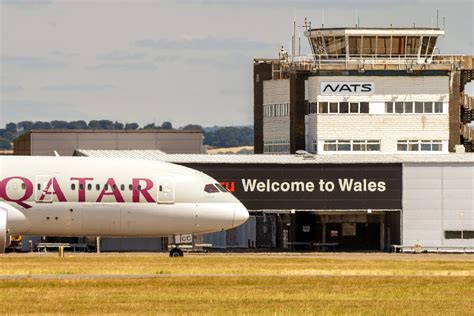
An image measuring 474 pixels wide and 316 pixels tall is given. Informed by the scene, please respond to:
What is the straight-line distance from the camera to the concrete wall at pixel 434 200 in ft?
357

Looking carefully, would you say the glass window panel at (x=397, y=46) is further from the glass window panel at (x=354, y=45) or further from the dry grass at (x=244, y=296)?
the dry grass at (x=244, y=296)

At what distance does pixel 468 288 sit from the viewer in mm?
58656

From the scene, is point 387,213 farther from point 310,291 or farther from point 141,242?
point 310,291

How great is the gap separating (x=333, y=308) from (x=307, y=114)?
78.1m

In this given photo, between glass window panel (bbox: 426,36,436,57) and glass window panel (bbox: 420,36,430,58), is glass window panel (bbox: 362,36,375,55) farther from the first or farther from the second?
glass window panel (bbox: 426,36,436,57)

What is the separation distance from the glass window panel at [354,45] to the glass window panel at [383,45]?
1.78 metres

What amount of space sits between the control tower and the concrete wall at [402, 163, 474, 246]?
1465cm

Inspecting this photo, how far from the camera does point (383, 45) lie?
126000mm

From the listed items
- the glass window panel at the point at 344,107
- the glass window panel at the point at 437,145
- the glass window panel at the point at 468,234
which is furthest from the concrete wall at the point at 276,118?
the glass window panel at the point at 468,234

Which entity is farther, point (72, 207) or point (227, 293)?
point (72, 207)

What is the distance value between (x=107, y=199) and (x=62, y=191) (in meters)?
2.59

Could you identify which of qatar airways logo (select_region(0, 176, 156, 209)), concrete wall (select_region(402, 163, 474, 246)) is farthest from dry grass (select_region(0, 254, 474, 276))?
concrete wall (select_region(402, 163, 474, 246))

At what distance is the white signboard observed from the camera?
4879 inches

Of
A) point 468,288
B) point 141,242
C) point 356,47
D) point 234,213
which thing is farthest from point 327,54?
point 468,288
